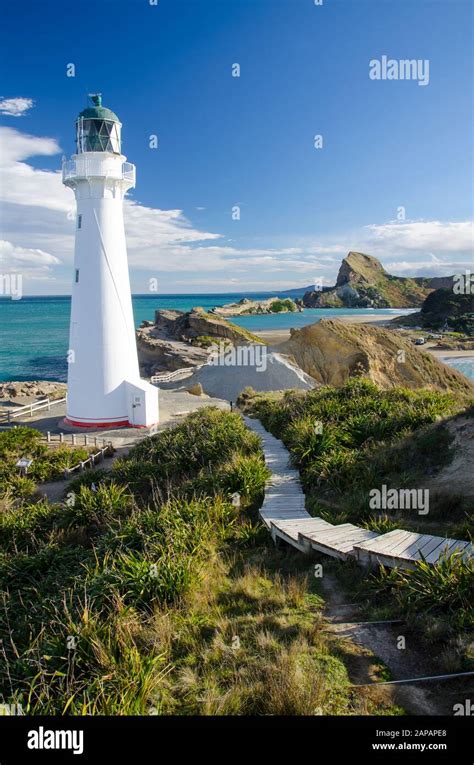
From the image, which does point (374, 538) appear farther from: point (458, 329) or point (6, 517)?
point (458, 329)

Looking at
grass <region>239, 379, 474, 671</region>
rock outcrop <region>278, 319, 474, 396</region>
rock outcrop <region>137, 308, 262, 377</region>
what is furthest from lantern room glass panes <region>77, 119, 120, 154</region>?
rock outcrop <region>137, 308, 262, 377</region>

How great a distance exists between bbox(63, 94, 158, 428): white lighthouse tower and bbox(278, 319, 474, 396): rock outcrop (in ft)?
36.5

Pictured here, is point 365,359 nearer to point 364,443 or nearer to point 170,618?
point 364,443

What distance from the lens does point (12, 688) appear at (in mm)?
4562

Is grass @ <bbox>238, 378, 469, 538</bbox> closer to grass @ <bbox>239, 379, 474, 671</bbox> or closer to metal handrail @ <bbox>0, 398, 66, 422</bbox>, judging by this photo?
grass @ <bbox>239, 379, 474, 671</bbox>

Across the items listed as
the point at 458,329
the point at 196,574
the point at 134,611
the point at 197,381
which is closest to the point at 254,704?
the point at 134,611

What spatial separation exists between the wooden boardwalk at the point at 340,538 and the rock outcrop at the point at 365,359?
15944mm

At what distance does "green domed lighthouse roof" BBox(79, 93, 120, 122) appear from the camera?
18328mm

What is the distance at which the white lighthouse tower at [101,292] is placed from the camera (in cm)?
1852

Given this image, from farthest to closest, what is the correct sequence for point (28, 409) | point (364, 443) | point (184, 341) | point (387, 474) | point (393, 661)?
point (184, 341)
point (28, 409)
point (364, 443)
point (387, 474)
point (393, 661)

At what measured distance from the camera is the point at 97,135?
18438 millimetres

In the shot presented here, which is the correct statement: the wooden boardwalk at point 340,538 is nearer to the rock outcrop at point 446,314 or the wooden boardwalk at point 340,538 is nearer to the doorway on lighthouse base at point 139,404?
the doorway on lighthouse base at point 139,404

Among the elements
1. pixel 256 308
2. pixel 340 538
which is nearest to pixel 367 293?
pixel 256 308

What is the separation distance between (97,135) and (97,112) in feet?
2.65
